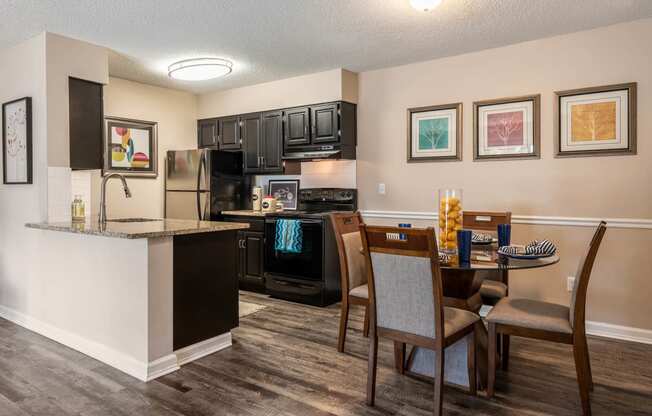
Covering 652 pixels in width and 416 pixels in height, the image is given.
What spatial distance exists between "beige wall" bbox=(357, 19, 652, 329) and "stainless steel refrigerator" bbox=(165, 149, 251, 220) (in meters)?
1.90

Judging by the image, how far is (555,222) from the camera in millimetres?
3707

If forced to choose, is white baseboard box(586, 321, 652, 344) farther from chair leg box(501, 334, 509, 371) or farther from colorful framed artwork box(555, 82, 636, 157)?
colorful framed artwork box(555, 82, 636, 157)

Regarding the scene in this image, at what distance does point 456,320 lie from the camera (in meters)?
2.32

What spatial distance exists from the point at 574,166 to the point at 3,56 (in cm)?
496

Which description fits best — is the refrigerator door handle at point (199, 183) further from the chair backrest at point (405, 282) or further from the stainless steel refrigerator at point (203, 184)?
the chair backrest at point (405, 282)

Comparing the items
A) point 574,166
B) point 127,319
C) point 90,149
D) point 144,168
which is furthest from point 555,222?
point 144,168

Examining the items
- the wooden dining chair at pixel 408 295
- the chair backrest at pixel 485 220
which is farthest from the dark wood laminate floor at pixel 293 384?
the chair backrest at pixel 485 220

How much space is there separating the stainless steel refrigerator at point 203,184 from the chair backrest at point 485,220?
9.39 ft

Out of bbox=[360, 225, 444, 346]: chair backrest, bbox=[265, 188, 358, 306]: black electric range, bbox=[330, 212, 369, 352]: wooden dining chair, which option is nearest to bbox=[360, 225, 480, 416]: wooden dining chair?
bbox=[360, 225, 444, 346]: chair backrest

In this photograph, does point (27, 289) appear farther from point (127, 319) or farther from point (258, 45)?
point (258, 45)

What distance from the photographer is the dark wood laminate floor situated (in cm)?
231

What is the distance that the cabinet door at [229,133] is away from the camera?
5.47m

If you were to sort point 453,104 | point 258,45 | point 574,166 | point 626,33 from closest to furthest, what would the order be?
point 626,33, point 574,166, point 258,45, point 453,104

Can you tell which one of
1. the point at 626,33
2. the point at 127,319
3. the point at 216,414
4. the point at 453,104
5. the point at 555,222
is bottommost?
the point at 216,414
